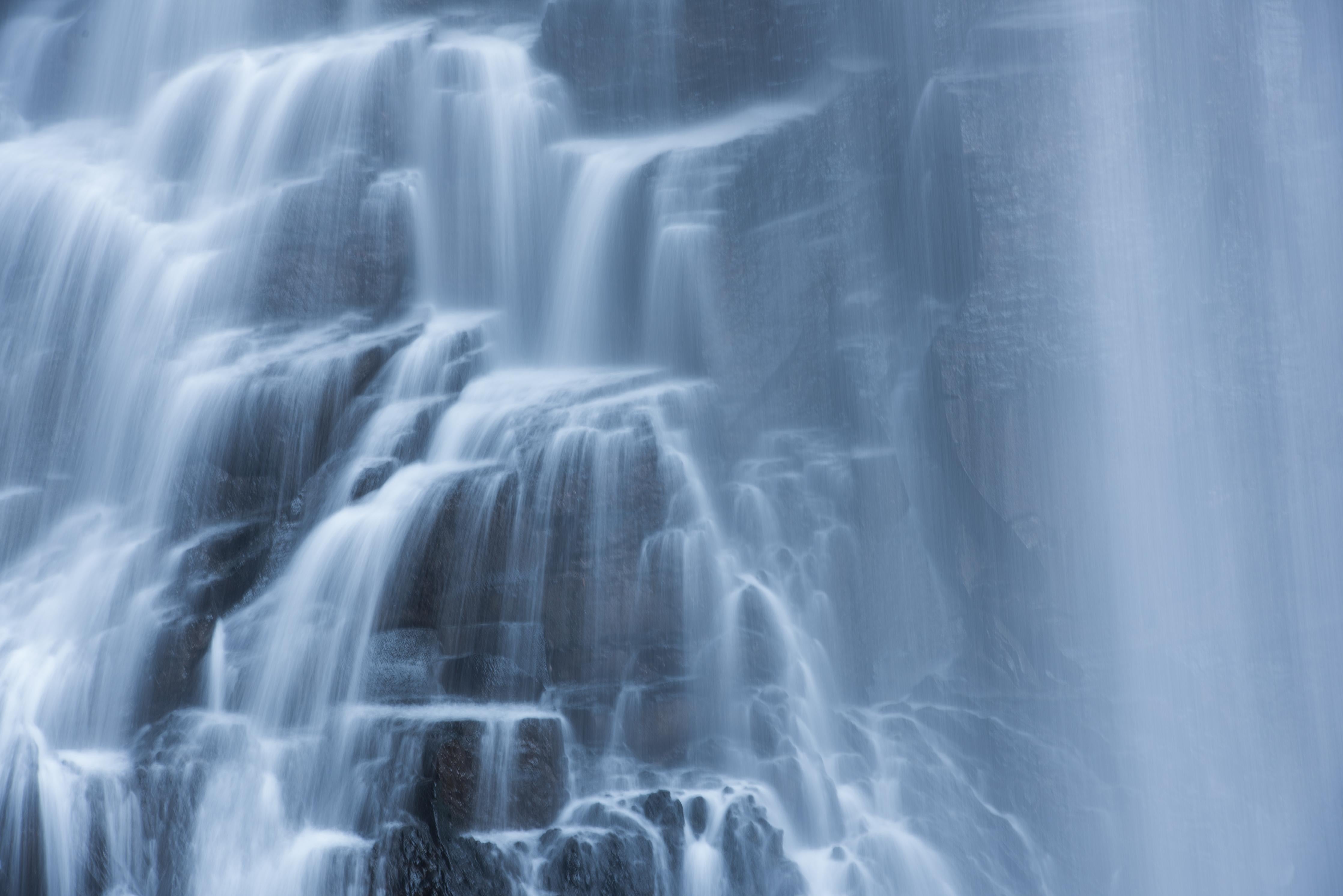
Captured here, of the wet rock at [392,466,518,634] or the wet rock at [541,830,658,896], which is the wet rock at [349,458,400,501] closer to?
the wet rock at [392,466,518,634]

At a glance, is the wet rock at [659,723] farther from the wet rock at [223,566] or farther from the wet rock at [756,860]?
the wet rock at [223,566]

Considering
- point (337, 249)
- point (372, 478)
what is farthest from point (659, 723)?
point (337, 249)

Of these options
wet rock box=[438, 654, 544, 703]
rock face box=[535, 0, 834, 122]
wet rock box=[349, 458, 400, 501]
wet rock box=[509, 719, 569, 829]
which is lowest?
wet rock box=[509, 719, 569, 829]

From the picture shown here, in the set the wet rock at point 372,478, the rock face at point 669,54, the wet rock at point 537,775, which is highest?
the rock face at point 669,54

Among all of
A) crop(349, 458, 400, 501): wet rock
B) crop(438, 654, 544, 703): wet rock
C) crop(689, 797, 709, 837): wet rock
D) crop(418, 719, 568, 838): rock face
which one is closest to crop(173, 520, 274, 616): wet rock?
crop(349, 458, 400, 501): wet rock

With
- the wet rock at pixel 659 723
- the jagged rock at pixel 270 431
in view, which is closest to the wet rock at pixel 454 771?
the wet rock at pixel 659 723

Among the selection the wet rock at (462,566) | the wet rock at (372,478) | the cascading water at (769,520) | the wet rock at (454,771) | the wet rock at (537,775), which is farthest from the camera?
the wet rock at (372,478)

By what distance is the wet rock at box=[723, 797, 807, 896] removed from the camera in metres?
8.97

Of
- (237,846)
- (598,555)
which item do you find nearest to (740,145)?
(598,555)

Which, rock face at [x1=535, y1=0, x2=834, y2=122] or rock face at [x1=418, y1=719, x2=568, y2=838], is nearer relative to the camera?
rock face at [x1=418, y1=719, x2=568, y2=838]

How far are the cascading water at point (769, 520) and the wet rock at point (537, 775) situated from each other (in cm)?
4

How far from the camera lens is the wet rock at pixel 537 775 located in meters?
9.13

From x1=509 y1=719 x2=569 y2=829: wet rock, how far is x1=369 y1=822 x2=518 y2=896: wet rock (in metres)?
0.55

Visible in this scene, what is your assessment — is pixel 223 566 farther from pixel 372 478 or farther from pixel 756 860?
pixel 756 860
